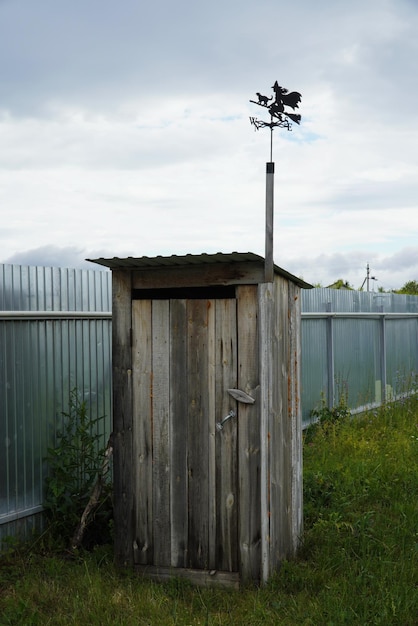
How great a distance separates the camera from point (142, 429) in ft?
17.3

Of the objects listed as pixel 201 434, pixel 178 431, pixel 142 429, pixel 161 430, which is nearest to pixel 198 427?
pixel 201 434

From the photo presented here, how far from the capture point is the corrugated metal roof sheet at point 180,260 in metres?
4.92

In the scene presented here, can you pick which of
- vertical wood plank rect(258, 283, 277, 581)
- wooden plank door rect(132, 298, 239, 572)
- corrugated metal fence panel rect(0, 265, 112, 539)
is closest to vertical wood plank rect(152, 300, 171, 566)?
wooden plank door rect(132, 298, 239, 572)

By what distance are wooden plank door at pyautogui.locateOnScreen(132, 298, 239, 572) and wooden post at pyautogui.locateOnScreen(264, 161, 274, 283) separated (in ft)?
1.03

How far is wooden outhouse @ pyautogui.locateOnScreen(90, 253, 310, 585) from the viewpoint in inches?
196

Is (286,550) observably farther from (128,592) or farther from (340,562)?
(128,592)

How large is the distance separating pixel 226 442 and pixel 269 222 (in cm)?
151

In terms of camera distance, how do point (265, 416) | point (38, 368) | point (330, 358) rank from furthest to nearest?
1. point (330, 358)
2. point (38, 368)
3. point (265, 416)

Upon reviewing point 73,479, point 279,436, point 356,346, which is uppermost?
point 356,346

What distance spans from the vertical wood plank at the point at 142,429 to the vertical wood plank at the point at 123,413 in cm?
4

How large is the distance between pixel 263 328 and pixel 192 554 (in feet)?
5.41

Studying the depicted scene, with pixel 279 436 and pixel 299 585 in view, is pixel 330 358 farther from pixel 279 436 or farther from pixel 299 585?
pixel 299 585

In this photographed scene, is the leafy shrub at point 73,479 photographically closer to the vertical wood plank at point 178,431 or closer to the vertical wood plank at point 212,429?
the vertical wood plank at point 178,431

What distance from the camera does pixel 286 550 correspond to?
5.44 metres
